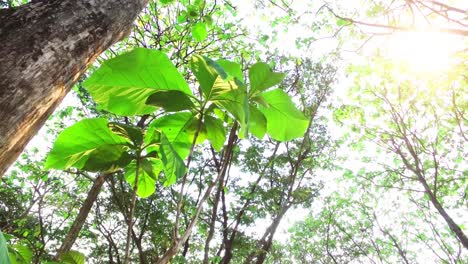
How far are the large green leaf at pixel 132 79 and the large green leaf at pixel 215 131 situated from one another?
0.49 feet

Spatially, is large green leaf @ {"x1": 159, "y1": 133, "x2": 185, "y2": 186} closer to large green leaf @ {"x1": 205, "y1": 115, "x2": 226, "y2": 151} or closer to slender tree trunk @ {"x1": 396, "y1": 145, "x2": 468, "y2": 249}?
large green leaf @ {"x1": 205, "y1": 115, "x2": 226, "y2": 151}

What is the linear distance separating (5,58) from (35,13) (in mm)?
213

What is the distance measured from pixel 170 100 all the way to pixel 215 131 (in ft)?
0.81

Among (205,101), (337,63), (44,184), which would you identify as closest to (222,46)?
(337,63)

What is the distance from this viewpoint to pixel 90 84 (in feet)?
3.23

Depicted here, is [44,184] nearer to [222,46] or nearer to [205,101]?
[222,46]

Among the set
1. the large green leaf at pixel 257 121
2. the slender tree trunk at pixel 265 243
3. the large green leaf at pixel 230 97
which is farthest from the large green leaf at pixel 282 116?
the slender tree trunk at pixel 265 243

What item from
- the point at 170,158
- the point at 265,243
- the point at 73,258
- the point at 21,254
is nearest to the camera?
the point at 170,158

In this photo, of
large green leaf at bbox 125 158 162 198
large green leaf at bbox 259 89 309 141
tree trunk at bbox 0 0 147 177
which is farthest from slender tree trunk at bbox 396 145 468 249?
tree trunk at bbox 0 0 147 177

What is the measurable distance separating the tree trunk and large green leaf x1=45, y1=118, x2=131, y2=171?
120 millimetres

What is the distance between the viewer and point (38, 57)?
785mm

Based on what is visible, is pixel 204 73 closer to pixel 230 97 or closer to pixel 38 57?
pixel 230 97

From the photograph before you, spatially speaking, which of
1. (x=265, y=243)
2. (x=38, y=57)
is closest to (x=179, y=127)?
(x=38, y=57)

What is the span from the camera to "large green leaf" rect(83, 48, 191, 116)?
91 centimetres
